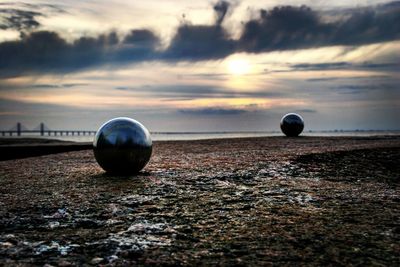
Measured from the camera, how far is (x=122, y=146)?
1048cm

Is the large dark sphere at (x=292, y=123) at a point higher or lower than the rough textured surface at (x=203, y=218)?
higher

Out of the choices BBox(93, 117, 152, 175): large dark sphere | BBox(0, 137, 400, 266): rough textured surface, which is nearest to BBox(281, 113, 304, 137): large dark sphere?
BBox(0, 137, 400, 266): rough textured surface

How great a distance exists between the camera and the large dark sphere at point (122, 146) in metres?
10.5

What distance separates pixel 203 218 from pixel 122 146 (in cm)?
453

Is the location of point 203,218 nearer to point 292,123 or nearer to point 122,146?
point 122,146

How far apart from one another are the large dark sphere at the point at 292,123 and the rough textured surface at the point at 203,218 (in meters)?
15.7

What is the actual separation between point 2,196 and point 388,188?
27.3 feet

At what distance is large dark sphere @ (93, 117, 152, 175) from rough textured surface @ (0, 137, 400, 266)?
0.49 m

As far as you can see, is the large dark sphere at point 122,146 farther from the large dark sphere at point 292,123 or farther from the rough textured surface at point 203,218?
the large dark sphere at point 292,123

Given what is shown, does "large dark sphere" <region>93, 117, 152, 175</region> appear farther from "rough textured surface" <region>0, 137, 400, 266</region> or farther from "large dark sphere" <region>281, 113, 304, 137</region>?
"large dark sphere" <region>281, 113, 304, 137</region>

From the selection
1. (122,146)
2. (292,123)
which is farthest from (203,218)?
(292,123)

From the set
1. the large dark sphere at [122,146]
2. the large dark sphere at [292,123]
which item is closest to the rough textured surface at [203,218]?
the large dark sphere at [122,146]

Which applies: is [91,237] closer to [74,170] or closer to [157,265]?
[157,265]

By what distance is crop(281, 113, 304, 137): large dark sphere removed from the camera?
88.3 feet
